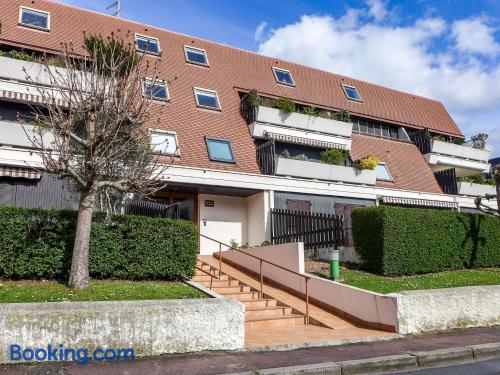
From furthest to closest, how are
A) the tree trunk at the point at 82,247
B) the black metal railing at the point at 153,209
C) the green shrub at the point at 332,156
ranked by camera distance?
the green shrub at the point at 332,156, the black metal railing at the point at 153,209, the tree trunk at the point at 82,247

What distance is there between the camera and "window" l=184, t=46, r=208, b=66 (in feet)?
79.3

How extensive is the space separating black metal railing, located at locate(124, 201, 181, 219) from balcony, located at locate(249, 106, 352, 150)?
709 centimetres

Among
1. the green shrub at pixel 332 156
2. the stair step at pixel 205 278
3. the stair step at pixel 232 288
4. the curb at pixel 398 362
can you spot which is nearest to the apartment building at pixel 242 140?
the green shrub at pixel 332 156

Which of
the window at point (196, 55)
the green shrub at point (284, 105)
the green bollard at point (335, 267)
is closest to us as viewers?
the green bollard at point (335, 267)

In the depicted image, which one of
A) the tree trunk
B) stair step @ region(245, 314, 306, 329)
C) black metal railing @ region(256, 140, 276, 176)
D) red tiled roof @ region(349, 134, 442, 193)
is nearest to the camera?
the tree trunk

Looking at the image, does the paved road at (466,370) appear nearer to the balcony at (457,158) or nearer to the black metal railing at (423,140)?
the balcony at (457,158)

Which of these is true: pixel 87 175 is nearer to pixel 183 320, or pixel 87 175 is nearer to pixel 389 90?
pixel 183 320

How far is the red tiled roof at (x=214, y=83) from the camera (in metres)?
20.0

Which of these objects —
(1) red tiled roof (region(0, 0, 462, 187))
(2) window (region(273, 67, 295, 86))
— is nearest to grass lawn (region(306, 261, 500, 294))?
(1) red tiled roof (region(0, 0, 462, 187))

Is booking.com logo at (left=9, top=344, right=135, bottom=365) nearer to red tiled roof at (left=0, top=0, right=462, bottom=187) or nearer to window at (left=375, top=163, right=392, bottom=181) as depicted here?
red tiled roof at (left=0, top=0, right=462, bottom=187)

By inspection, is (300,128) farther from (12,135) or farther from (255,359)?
(255,359)

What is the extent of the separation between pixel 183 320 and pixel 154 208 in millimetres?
8901

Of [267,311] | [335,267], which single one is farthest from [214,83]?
[267,311]

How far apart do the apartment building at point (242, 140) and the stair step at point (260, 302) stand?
6068 millimetres
